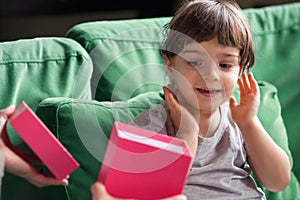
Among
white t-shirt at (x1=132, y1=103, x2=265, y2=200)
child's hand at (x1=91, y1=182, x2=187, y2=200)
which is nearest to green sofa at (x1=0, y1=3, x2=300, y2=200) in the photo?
white t-shirt at (x1=132, y1=103, x2=265, y2=200)

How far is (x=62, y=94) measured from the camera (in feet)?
4.91

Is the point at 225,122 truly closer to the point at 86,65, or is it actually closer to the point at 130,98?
the point at 130,98

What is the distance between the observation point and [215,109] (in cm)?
141

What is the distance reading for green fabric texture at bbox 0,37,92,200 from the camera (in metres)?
1.41

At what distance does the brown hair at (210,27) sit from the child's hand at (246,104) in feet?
0.13

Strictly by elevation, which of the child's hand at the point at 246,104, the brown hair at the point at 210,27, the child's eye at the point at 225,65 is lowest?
the child's hand at the point at 246,104

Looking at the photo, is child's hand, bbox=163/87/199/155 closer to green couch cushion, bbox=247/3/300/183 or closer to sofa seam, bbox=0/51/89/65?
sofa seam, bbox=0/51/89/65

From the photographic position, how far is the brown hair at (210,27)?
1.33 m

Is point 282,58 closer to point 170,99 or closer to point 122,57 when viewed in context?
point 122,57

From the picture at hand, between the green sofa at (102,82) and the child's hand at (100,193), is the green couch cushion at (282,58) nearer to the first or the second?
the green sofa at (102,82)

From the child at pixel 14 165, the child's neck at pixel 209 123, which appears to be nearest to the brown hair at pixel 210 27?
the child's neck at pixel 209 123

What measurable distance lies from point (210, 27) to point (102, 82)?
366 mm

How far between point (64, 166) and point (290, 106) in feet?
2.74

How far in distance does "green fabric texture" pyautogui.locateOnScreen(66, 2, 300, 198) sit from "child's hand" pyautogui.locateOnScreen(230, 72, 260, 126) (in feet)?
0.82
